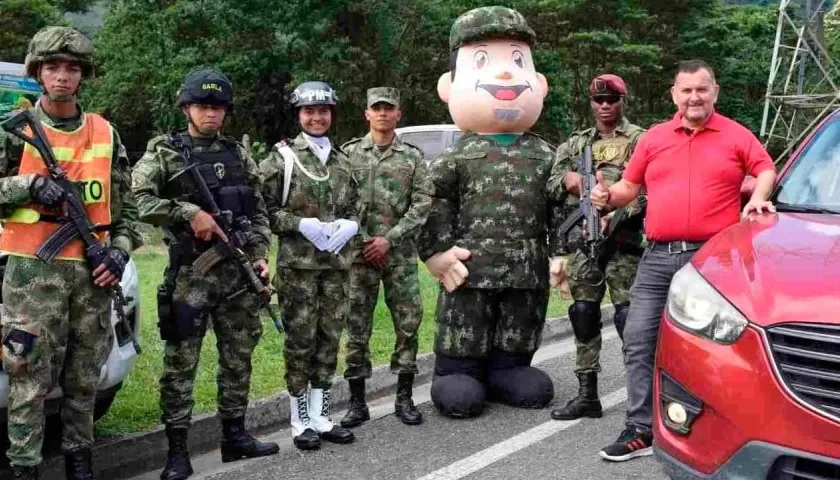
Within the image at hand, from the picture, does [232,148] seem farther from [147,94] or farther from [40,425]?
[147,94]

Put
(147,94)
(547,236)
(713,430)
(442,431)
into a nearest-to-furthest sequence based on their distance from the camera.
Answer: (713,430), (442,431), (547,236), (147,94)

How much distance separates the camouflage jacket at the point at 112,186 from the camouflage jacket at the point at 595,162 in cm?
249

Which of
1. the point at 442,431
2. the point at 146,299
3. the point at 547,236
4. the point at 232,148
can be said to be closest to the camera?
the point at 232,148

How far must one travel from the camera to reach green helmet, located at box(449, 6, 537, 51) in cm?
572

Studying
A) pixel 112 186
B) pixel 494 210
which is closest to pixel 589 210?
pixel 494 210

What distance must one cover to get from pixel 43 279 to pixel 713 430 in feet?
9.03

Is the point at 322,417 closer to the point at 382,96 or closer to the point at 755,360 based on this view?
the point at 382,96

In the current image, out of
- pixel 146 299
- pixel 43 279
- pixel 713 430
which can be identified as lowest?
pixel 146 299

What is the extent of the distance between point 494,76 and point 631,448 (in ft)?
7.84

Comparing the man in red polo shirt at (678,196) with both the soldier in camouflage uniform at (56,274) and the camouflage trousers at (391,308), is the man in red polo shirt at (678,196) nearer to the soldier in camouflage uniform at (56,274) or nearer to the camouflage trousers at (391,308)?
the camouflage trousers at (391,308)

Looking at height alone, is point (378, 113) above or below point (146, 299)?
Answer: above

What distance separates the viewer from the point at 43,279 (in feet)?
12.9

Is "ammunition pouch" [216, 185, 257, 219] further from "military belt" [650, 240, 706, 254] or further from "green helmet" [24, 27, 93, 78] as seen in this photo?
"military belt" [650, 240, 706, 254]

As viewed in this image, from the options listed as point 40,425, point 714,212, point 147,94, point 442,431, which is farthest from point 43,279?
A: point 147,94
